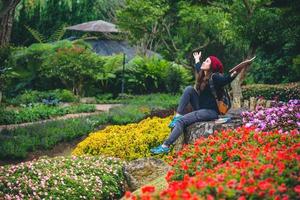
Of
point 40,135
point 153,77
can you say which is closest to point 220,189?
point 40,135

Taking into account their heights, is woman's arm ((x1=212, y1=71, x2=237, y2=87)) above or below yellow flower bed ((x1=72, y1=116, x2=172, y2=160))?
above

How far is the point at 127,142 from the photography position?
1038cm

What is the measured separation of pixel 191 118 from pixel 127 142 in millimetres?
1431

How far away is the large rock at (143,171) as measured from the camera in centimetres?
825

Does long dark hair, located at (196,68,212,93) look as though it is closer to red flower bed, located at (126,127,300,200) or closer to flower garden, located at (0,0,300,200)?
flower garden, located at (0,0,300,200)

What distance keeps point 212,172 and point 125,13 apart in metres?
16.7

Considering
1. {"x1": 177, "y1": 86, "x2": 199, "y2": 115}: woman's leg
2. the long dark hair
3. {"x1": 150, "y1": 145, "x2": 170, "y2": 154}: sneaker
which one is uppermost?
the long dark hair

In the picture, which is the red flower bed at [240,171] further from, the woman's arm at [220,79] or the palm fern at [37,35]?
the palm fern at [37,35]

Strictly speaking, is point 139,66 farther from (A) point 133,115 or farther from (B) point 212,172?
(B) point 212,172

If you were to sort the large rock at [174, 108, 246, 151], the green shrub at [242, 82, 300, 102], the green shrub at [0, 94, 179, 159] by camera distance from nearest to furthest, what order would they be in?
the large rock at [174, 108, 246, 151], the green shrub at [0, 94, 179, 159], the green shrub at [242, 82, 300, 102]

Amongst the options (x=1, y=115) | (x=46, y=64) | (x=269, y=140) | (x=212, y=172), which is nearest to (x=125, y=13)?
(x=46, y=64)

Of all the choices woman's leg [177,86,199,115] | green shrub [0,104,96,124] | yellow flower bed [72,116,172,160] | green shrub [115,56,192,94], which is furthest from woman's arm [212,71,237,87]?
green shrub [115,56,192,94]

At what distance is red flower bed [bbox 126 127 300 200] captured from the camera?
4.21 meters

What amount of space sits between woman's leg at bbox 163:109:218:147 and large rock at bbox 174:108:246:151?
8 cm
